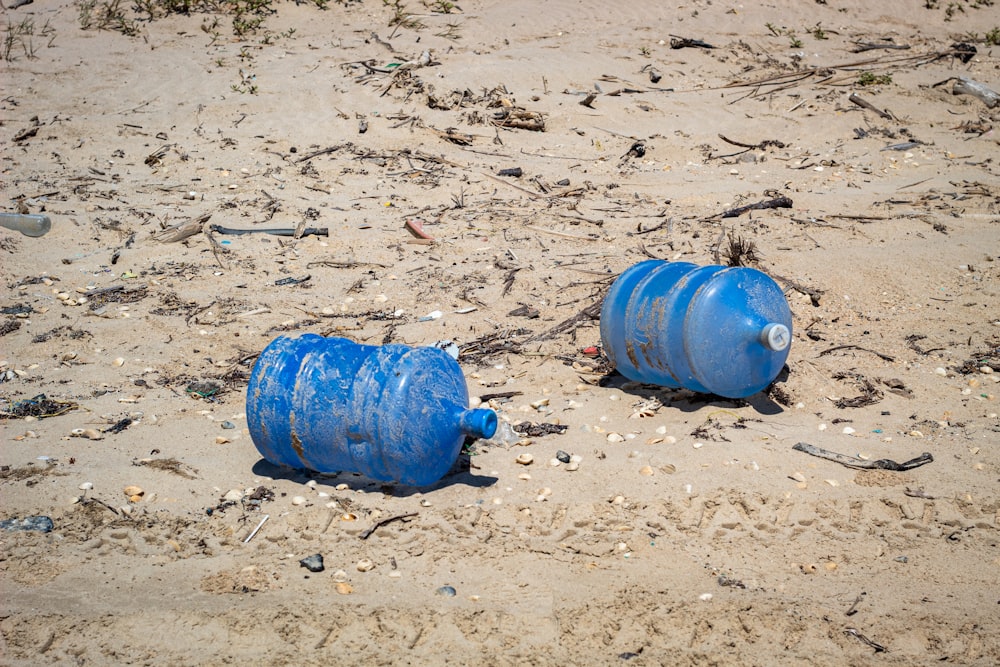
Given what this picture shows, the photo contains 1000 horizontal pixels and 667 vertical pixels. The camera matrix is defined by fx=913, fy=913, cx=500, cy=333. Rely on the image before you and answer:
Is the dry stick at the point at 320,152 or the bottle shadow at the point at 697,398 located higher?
the dry stick at the point at 320,152

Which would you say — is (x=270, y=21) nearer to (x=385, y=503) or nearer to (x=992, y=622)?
(x=385, y=503)

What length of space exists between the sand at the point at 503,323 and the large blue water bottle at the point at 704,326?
25 centimetres

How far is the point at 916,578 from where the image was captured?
131 inches

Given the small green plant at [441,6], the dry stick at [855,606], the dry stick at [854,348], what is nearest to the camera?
the dry stick at [855,606]

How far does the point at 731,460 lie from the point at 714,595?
899 mm

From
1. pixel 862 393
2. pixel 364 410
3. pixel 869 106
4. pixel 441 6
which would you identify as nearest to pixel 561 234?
pixel 862 393

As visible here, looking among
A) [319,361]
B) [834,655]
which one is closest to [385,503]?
[319,361]

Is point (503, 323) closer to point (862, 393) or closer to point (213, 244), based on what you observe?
point (862, 393)

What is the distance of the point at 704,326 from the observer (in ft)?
13.6

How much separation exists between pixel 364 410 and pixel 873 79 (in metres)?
8.51

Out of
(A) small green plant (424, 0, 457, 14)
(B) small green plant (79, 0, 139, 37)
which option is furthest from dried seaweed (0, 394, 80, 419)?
(A) small green plant (424, 0, 457, 14)

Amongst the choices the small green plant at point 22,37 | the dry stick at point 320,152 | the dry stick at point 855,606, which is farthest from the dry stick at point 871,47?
the small green plant at point 22,37

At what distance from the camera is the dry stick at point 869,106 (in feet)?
30.5

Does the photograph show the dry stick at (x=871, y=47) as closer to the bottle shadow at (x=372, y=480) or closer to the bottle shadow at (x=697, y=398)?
the bottle shadow at (x=697, y=398)
